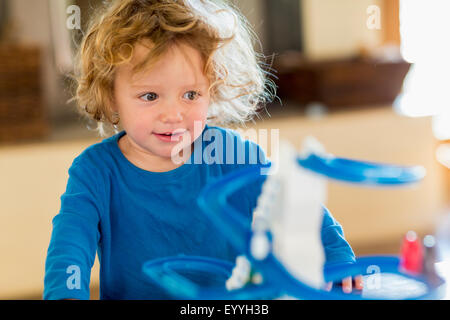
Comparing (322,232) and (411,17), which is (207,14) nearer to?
(322,232)

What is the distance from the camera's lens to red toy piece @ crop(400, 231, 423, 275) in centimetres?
47

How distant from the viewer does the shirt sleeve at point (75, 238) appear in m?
0.50

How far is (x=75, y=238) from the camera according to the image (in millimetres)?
547

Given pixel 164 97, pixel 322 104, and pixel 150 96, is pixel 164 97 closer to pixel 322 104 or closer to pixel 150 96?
pixel 150 96

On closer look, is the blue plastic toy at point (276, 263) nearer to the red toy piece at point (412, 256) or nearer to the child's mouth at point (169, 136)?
the red toy piece at point (412, 256)

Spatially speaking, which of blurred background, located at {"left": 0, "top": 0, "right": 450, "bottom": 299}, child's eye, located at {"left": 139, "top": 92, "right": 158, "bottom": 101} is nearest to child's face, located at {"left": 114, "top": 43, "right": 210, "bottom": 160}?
child's eye, located at {"left": 139, "top": 92, "right": 158, "bottom": 101}

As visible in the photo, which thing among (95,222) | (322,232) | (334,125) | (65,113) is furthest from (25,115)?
(322,232)

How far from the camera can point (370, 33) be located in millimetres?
2100

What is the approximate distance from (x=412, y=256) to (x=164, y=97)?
27cm

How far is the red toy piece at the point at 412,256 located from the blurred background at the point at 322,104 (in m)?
1.17

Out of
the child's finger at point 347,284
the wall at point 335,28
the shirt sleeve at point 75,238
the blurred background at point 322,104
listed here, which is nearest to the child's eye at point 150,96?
the shirt sleeve at point 75,238

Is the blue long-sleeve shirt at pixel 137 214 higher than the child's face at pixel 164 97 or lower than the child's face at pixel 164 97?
lower

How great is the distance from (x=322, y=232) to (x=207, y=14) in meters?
0.26

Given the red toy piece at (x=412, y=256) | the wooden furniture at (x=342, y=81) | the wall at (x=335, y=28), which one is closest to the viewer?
the red toy piece at (x=412, y=256)
